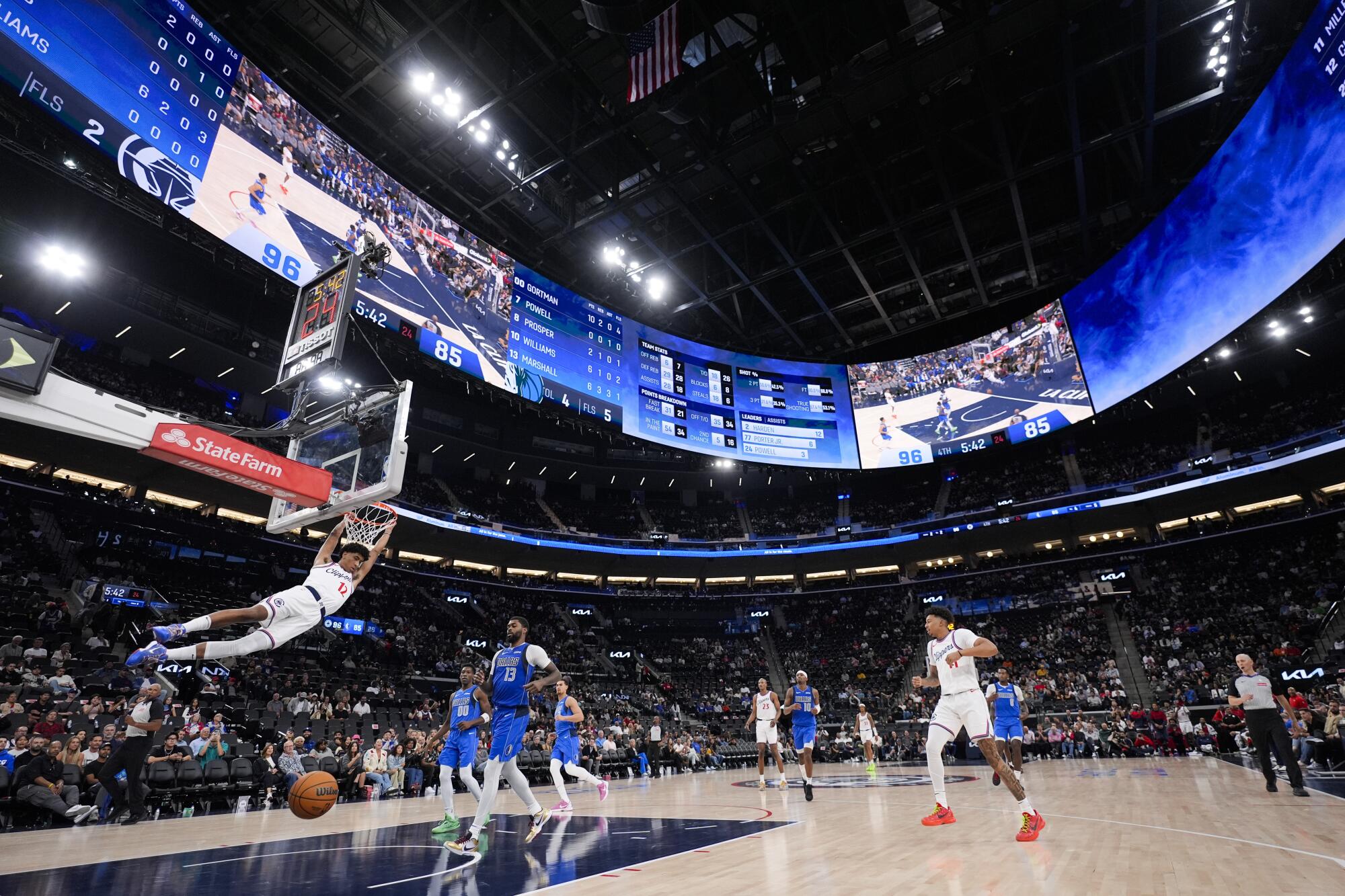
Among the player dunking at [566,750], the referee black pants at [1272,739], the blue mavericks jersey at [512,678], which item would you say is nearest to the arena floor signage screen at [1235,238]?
the referee black pants at [1272,739]

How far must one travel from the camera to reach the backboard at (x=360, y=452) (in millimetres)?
8102

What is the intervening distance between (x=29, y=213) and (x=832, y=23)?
2342 centimetres

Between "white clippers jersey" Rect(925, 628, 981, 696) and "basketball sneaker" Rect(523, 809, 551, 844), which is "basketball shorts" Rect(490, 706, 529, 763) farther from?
"white clippers jersey" Rect(925, 628, 981, 696)

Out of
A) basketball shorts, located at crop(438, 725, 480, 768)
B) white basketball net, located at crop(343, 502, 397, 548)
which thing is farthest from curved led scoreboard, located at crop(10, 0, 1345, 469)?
basketball shorts, located at crop(438, 725, 480, 768)

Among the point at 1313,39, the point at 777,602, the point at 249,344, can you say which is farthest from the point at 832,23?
the point at 777,602

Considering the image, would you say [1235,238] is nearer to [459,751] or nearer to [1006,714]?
[1006,714]

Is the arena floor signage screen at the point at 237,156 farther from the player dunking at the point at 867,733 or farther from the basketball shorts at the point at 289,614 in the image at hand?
the player dunking at the point at 867,733

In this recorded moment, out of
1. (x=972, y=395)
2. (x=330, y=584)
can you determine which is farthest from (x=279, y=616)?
(x=972, y=395)

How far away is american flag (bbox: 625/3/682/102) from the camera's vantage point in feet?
51.9

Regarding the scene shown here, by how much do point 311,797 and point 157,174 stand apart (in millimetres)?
12958

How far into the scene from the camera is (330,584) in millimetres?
6289

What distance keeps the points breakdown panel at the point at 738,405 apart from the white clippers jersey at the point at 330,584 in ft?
59.9

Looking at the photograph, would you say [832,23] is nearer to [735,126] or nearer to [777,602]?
[735,126]

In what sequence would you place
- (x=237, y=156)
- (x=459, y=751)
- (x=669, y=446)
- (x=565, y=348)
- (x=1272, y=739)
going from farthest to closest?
1. (x=669, y=446)
2. (x=565, y=348)
3. (x=237, y=156)
4. (x=1272, y=739)
5. (x=459, y=751)
